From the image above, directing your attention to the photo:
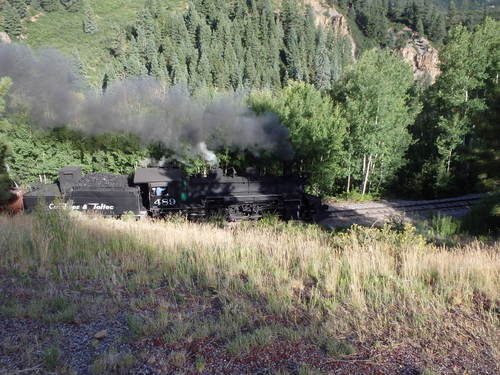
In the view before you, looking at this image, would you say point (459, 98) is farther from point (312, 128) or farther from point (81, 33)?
point (81, 33)

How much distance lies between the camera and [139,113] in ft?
62.6

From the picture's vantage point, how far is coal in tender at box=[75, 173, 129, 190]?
557 inches

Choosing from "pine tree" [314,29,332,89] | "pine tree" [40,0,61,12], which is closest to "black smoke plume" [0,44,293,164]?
"pine tree" [314,29,332,89]

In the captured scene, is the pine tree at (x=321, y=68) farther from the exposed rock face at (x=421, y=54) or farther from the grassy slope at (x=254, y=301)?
the grassy slope at (x=254, y=301)

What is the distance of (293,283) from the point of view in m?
4.72

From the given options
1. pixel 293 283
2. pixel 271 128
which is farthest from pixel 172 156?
pixel 293 283

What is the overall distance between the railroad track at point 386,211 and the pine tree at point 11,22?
2881 inches

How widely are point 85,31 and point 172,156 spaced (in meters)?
70.6

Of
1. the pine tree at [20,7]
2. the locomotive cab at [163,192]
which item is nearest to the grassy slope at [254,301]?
the locomotive cab at [163,192]

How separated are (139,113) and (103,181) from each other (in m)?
5.81

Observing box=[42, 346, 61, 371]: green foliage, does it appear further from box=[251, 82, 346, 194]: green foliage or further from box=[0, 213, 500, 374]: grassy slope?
box=[251, 82, 346, 194]: green foliage

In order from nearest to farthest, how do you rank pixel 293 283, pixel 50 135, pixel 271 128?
pixel 293 283
pixel 271 128
pixel 50 135

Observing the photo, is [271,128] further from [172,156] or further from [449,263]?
[449,263]

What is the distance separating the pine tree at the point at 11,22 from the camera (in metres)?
63.2
